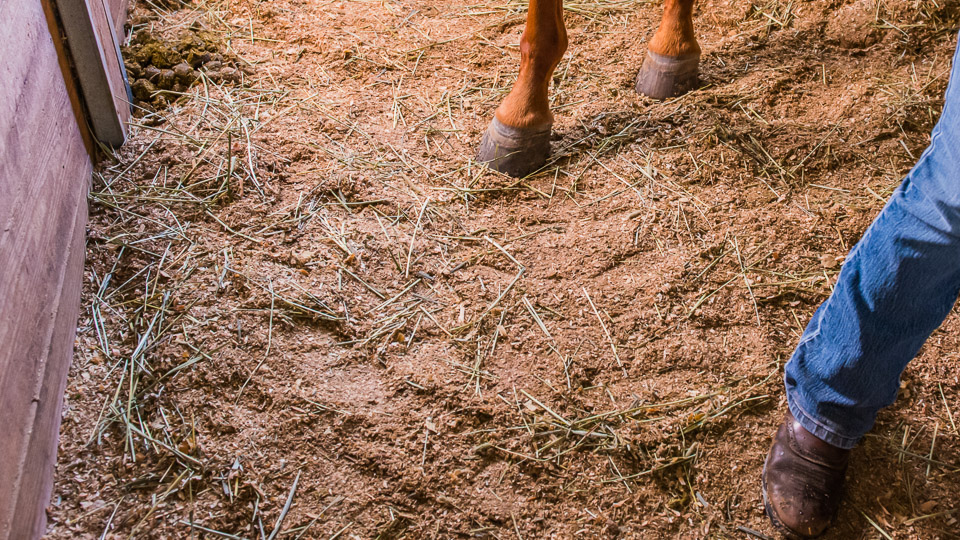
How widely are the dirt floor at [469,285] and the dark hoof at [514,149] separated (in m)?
0.06

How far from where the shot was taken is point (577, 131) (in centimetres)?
217

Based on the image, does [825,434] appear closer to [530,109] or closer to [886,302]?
[886,302]

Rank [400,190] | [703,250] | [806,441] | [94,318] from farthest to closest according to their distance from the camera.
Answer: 1. [400,190]
2. [703,250]
3. [94,318]
4. [806,441]

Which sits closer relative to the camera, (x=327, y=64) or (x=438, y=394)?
(x=438, y=394)

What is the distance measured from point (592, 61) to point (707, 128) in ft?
1.84

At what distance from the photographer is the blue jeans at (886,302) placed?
97cm

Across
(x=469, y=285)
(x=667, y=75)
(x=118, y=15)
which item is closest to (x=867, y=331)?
(x=469, y=285)

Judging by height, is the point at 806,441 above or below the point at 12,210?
below

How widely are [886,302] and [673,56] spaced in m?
1.35

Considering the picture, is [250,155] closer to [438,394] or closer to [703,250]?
[438,394]

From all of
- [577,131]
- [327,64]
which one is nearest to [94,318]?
[327,64]

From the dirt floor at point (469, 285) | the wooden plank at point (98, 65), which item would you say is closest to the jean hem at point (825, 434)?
the dirt floor at point (469, 285)

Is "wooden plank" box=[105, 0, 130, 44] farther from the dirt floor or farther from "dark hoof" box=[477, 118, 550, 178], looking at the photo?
"dark hoof" box=[477, 118, 550, 178]

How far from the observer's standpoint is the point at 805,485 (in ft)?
4.25
